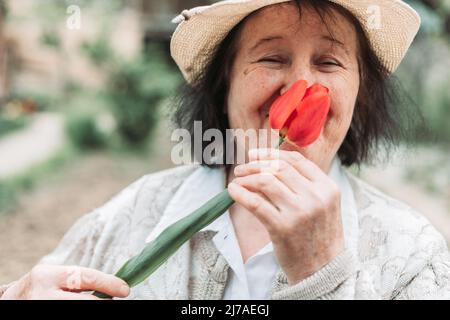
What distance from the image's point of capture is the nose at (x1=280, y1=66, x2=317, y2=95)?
1288 millimetres

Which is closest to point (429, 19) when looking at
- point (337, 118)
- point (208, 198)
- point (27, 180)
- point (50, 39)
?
point (27, 180)

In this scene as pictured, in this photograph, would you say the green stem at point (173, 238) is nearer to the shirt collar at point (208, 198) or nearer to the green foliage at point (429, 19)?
the shirt collar at point (208, 198)

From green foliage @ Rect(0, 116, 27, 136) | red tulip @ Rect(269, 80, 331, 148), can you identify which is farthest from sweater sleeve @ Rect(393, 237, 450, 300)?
green foliage @ Rect(0, 116, 27, 136)

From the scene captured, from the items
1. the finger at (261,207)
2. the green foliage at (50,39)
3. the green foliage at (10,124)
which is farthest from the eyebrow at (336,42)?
the green foliage at (50,39)

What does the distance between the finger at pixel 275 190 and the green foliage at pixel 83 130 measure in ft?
26.4

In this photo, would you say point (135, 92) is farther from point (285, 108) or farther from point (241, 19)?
point (285, 108)

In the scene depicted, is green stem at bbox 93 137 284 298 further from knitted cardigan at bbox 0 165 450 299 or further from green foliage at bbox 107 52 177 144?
green foliage at bbox 107 52 177 144

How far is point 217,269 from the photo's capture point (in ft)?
4.66

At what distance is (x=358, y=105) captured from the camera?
1.61m

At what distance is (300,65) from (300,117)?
8.6 inches

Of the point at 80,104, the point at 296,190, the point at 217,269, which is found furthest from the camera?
the point at 80,104
